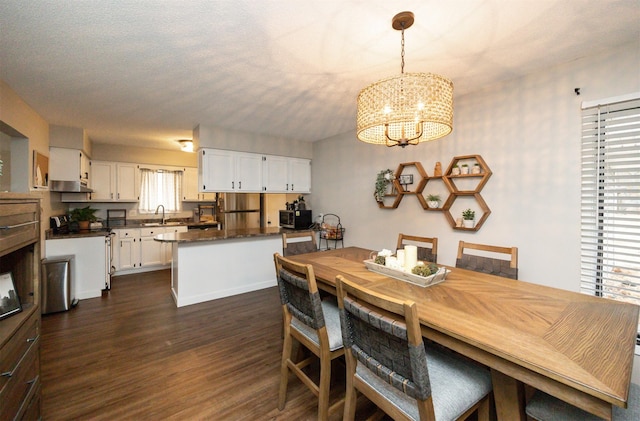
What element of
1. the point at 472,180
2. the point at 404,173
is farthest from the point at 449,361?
the point at 404,173

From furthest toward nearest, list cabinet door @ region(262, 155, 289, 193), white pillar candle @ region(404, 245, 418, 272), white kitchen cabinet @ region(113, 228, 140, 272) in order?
white kitchen cabinet @ region(113, 228, 140, 272) < cabinet door @ region(262, 155, 289, 193) < white pillar candle @ region(404, 245, 418, 272)

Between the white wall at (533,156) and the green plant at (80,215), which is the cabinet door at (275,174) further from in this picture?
the green plant at (80,215)

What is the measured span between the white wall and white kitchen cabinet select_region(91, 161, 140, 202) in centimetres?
519

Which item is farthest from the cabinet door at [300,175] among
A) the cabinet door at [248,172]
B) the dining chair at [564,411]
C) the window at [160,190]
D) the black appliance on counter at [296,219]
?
the dining chair at [564,411]

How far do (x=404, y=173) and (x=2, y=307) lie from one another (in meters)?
3.61

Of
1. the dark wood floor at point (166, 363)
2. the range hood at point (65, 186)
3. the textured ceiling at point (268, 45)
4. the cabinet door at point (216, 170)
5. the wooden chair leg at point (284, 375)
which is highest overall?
the textured ceiling at point (268, 45)

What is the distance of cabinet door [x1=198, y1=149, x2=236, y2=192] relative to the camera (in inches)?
155

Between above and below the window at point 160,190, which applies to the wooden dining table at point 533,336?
below

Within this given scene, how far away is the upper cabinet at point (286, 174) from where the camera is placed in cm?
463

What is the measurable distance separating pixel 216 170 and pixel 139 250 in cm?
254

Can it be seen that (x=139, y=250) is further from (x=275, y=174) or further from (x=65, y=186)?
(x=275, y=174)

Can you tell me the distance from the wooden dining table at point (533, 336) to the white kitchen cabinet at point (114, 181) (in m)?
5.43

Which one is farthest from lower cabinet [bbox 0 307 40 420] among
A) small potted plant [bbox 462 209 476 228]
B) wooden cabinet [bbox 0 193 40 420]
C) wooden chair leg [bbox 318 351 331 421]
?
small potted plant [bbox 462 209 476 228]

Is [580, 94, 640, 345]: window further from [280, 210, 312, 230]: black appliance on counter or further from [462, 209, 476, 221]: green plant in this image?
[280, 210, 312, 230]: black appliance on counter
